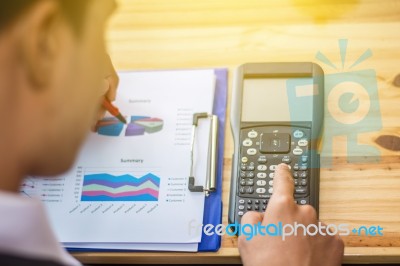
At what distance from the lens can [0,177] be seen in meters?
0.37

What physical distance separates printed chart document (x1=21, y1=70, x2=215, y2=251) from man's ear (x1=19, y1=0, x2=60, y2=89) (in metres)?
0.36

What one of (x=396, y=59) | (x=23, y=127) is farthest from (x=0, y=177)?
(x=396, y=59)

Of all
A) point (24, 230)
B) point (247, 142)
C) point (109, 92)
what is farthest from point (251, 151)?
point (24, 230)

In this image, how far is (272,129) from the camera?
29.1 inches

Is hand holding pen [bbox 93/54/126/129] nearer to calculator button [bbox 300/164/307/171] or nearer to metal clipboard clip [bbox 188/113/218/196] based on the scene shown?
metal clipboard clip [bbox 188/113/218/196]

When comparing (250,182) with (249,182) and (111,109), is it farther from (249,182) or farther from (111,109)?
(111,109)

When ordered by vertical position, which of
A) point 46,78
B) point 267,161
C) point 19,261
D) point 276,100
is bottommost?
point 19,261

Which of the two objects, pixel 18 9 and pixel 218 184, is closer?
pixel 18 9

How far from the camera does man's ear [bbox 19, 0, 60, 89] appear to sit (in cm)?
35

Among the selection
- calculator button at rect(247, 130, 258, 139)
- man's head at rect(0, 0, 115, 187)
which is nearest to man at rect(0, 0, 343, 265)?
man's head at rect(0, 0, 115, 187)

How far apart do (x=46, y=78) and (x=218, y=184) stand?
1.30 feet
